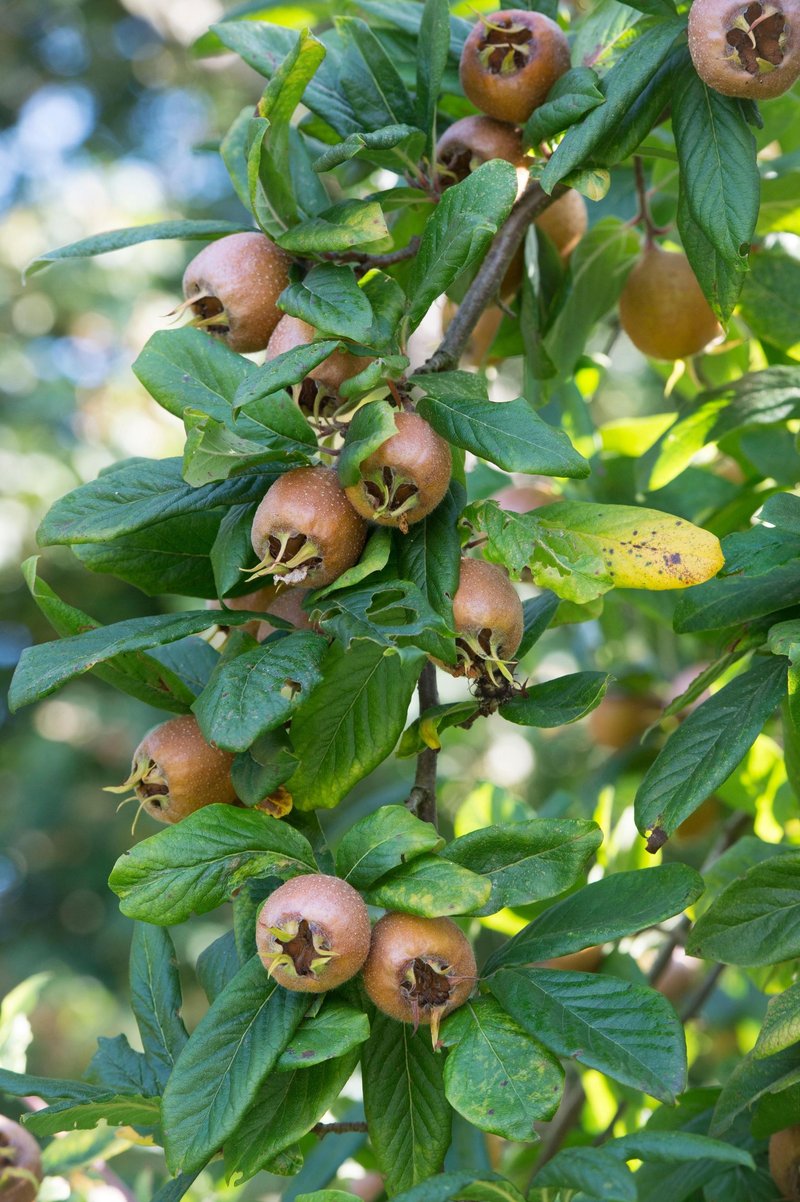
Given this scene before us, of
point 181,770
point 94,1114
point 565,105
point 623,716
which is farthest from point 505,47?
point 623,716

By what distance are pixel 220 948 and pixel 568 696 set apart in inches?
14.4

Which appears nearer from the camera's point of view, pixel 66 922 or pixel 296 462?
pixel 296 462

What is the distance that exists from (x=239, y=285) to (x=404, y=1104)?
0.64 meters

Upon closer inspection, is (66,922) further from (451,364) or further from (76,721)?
(451,364)

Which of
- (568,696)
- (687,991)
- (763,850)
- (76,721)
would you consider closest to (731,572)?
(568,696)

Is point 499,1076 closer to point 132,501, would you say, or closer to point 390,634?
point 390,634

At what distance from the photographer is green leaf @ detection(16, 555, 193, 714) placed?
0.95 meters

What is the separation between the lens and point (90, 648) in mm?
881

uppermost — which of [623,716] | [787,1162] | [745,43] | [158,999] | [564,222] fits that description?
[745,43]

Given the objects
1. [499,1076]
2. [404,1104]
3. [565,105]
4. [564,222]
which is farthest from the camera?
[564,222]

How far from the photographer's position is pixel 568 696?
933 mm

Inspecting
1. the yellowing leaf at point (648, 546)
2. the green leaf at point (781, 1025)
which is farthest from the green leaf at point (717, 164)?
the green leaf at point (781, 1025)

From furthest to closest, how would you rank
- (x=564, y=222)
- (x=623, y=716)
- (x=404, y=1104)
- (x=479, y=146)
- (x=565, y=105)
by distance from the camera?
1. (x=623, y=716)
2. (x=564, y=222)
3. (x=479, y=146)
4. (x=565, y=105)
5. (x=404, y=1104)

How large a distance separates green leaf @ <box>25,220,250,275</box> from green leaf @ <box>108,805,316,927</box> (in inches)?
19.0
